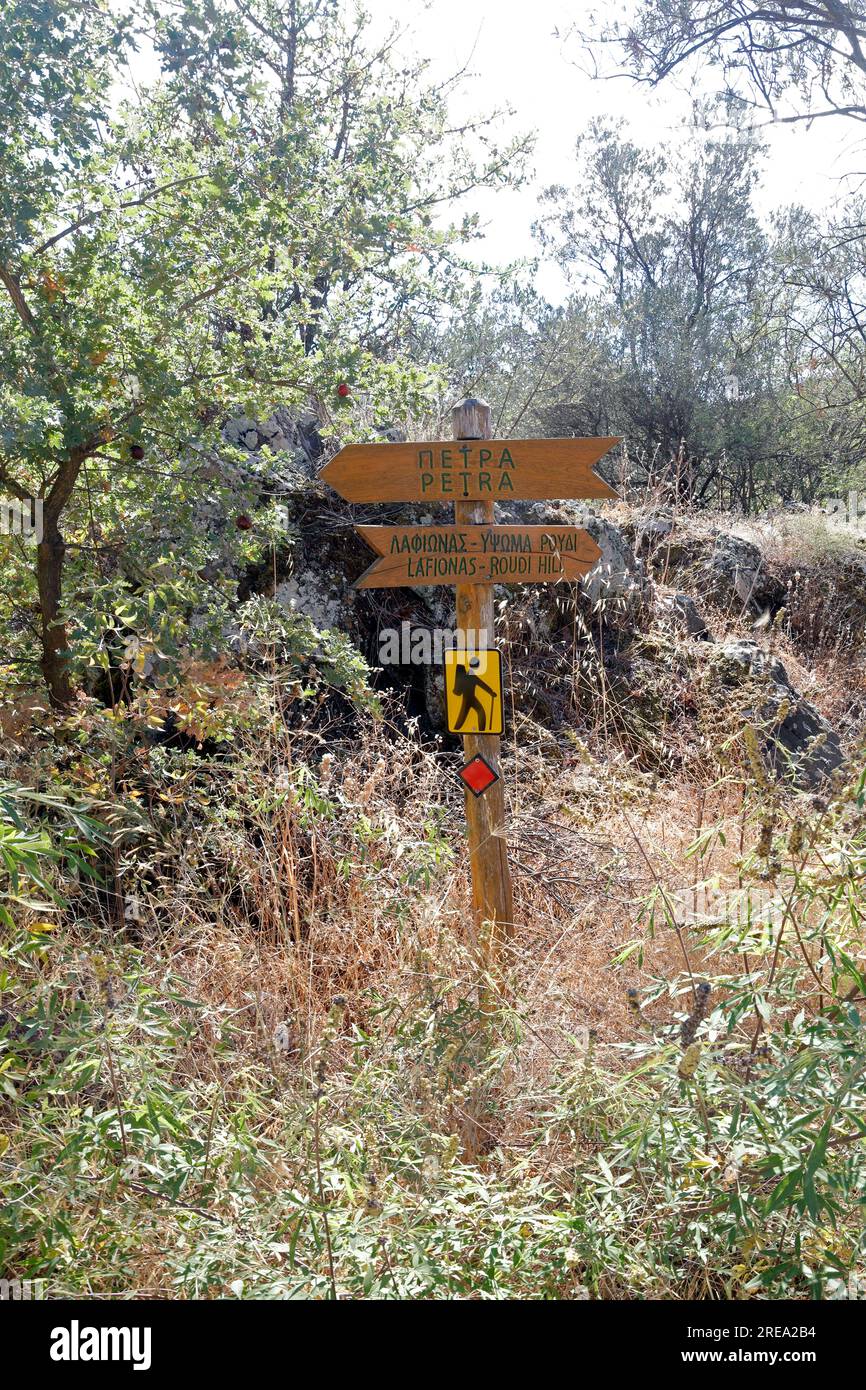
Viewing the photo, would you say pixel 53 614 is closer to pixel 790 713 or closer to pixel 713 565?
pixel 790 713

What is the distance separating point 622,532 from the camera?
6.78 m

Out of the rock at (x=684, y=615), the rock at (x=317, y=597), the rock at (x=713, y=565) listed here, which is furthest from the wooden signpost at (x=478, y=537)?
the rock at (x=713, y=565)

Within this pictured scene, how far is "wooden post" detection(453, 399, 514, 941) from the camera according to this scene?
10.6 feet

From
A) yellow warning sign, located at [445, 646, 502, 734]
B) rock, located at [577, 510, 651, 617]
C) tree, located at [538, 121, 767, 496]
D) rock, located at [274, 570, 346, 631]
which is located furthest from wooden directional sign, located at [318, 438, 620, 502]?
tree, located at [538, 121, 767, 496]

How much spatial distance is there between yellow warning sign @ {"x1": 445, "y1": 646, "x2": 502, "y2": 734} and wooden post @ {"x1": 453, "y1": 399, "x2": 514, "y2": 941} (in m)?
0.05

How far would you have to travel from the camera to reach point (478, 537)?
3262 mm

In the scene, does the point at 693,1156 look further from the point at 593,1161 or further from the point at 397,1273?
the point at 397,1273

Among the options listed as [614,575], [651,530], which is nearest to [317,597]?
[614,575]

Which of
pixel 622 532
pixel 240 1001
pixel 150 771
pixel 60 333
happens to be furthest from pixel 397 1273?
pixel 622 532

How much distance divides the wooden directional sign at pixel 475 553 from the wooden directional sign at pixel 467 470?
0.11 metres

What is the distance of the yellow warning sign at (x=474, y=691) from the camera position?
10.6 feet

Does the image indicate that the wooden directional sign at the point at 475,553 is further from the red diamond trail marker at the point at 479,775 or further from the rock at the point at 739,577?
the rock at the point at 739,577

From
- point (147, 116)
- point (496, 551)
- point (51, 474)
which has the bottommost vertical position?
point (496, 551)

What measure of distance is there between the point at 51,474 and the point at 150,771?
45.9 inches
